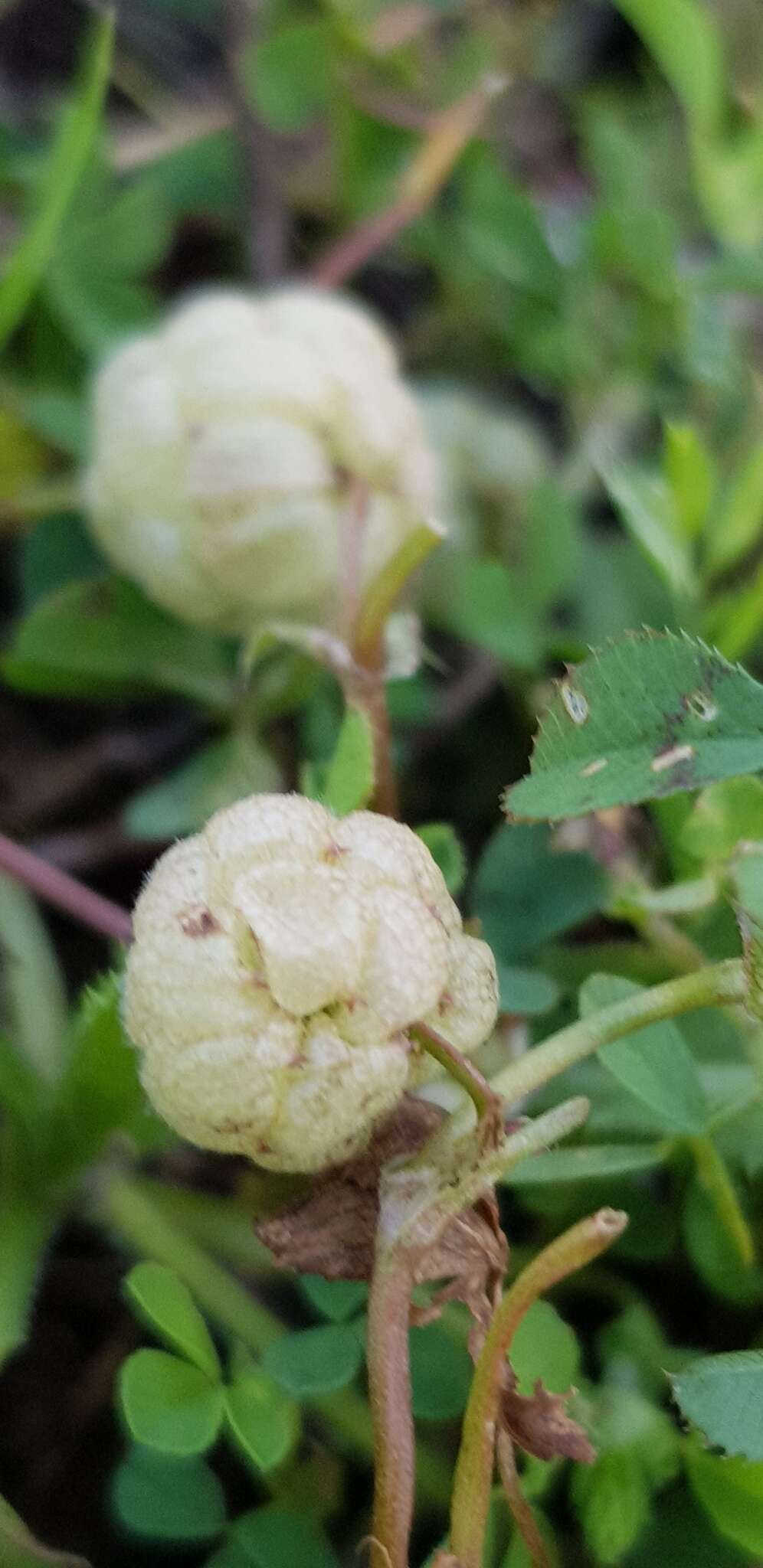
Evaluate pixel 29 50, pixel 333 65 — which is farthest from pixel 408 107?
pixel 29 50

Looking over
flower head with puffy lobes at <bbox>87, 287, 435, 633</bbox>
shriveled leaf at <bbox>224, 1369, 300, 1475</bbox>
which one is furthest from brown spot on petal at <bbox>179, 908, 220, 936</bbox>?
flower head with puffy lobes at <bbox>87, 287, 435, 633</bbox>

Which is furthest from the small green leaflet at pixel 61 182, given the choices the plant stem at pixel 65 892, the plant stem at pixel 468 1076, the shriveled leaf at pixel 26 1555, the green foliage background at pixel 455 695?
the shriveled leaf at pixel 26 1555

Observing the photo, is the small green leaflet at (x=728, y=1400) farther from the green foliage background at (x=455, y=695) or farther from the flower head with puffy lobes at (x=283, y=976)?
the flower head with puffy lobes at (x=283, y=976)

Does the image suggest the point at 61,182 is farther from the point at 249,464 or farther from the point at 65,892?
the point at 65,892

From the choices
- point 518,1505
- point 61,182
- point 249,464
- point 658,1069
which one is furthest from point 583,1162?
point 61,182

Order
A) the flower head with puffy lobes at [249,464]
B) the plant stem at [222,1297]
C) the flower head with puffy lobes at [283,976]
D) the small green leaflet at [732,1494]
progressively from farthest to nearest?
the flower head with puffy lobes at [249,464], the plant stem at [222,1297], the small green leaflet at [732,1494], the flower head with puffy lobes at [283,976]
